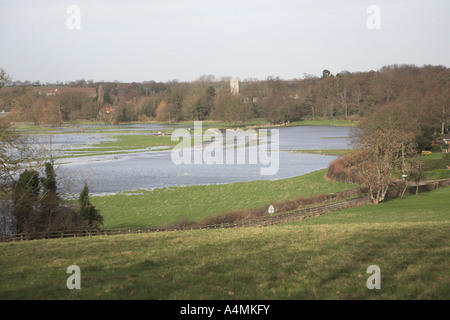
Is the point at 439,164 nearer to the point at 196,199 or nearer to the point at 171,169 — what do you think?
the point at 196,199

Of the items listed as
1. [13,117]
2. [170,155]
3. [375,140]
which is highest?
[13,117]

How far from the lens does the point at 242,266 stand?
408 inches

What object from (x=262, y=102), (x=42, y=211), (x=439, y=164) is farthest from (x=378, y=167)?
(x=262, y=102)

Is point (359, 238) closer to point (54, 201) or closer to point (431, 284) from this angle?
point (431, 284)

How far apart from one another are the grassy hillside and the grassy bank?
18396 mm

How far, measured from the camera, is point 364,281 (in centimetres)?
890

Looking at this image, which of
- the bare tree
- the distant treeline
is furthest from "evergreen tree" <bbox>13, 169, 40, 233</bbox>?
the distant treeline

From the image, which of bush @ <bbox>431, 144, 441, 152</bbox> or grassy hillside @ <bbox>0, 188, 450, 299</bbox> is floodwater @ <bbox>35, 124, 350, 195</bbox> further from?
grassy hillside @ <bbox>0, 188, 450, 299</bbox>

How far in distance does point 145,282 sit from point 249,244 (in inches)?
189

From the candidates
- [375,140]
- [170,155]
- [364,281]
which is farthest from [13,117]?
[170,155]

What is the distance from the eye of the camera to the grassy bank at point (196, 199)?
33500 mm

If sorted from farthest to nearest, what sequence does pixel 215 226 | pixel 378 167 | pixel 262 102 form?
pixel 262 102, pixel 378 167, pixel 215 226

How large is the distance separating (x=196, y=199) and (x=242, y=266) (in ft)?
96.4
